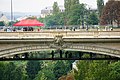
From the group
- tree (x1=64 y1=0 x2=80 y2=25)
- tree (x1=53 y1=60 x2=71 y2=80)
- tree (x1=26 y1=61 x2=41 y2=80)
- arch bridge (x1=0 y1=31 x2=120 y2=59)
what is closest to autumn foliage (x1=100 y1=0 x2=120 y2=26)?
tree (x1=53 y1=60 x2=71 y2=80)

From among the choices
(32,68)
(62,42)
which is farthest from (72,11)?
(62,42)

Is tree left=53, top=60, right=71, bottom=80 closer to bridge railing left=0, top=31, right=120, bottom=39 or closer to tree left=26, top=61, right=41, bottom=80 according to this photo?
tree left=26, top=61, right=41, bottom=80

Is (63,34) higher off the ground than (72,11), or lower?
lower

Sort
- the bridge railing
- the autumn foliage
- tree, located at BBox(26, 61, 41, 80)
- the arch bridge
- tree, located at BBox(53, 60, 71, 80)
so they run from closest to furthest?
the arch bridge → the bridge railing → the autumn foliage → tree, located at BBox(53, 60, 71, 80) → tree, located at BBox(26, 61, 41, 80)

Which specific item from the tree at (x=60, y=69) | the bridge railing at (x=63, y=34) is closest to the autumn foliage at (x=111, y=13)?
the tree at (x=60, y=69)

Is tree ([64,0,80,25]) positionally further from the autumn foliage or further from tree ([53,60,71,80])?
tree ([53,60,71,80])

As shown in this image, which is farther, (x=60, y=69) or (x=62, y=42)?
(x=60, y=69)

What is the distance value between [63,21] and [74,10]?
53.8 feet

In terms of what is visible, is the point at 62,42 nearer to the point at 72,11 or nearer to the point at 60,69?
the point at 60,69

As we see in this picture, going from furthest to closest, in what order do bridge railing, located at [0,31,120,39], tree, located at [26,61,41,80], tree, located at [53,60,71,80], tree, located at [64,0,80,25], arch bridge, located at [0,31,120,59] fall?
tree, located at [64,0,80,25] → tree, located at [26,61,41,80] → tree, located at [53,60,71,80] → bridge railing, located at [0,31,120,39] → arch bridge, located at [0,31,120,59]

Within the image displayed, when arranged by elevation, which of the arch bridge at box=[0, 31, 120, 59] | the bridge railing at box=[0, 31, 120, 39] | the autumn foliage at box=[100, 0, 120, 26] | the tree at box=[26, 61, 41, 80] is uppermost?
the autumn foliage at box=[100, 0, 120, 26]

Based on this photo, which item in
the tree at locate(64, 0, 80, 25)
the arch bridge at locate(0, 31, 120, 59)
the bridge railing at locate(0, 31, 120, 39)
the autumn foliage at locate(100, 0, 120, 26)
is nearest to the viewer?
the arch bridge at locate(0, 31, 120, 59)

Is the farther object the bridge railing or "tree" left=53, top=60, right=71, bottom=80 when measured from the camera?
"tree" left=53, top=60, right=71, bottom=80

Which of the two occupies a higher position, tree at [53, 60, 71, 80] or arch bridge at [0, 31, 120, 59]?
arch bridge at [0, 31, 120, 59]
